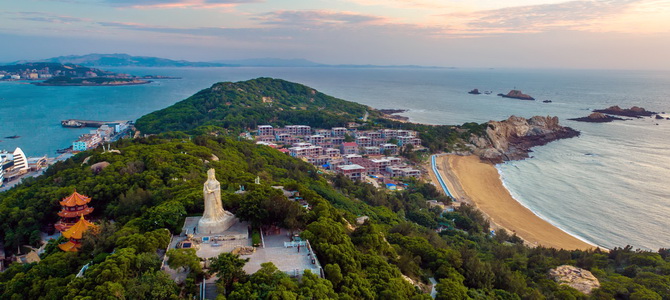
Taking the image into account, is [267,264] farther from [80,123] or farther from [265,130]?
[80,123]

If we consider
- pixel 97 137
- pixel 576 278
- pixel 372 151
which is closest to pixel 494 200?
pixel 372 151

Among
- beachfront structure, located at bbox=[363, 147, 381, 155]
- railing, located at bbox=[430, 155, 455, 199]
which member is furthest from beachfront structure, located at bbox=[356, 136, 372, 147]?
railing, located at bbox=[430, 155, 455, 199]

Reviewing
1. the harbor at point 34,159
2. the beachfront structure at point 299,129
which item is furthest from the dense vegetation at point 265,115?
the harbor at point 34,159

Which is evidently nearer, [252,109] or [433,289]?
[433,289]

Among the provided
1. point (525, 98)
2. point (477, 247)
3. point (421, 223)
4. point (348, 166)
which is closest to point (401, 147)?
point (348, 166)

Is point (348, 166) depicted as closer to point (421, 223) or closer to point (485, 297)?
point (421, 223)

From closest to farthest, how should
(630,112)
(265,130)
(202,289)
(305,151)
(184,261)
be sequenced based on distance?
(202,289)
(184,261)
(305,151)
(265,130)
(630,112)

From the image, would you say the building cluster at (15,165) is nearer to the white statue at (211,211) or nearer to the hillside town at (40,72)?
→ the white statue at (211,211)
